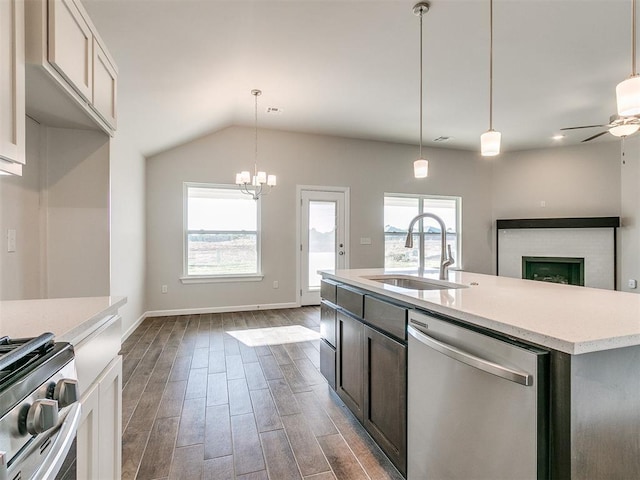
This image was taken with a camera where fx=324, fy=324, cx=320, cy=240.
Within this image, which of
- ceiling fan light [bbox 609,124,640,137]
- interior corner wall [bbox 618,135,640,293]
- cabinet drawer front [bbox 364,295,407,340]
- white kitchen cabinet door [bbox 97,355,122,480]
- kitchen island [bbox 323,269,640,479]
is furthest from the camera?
interior corner wall [bbox 618,135,640,293]

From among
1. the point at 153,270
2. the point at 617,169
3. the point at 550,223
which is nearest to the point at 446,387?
the point at 153,270

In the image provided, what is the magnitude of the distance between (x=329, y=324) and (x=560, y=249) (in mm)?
5765

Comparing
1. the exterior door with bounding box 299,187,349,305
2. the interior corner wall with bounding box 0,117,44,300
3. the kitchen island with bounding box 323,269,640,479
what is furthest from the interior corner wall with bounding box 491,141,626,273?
the interior corner wall with bounding box 0,117,44,300

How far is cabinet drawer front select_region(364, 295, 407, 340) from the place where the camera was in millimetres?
1502

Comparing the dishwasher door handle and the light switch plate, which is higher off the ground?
the light switch plate

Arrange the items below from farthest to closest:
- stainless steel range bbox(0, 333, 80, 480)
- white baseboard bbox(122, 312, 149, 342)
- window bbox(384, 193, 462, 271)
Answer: window bbox(384, 193, 462, 271) → white baseboard bbox(122, 312, 149, 342) → stainless steel range bbox(0, 333, 80, 480)

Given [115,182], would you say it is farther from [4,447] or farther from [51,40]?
[4,447]

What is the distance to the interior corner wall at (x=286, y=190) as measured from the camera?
4859mm

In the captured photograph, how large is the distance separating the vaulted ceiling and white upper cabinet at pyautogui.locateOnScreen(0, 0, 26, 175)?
96 cm

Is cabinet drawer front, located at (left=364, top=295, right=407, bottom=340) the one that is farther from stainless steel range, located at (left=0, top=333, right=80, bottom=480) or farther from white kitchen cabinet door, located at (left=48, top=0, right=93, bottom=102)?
white kitchen cabinet door, located at (left=48, top=0, right=93, bottom=102)

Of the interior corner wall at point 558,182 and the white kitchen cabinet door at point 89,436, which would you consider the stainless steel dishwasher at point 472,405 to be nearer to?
the white kitchen cabinet door at point 89,436

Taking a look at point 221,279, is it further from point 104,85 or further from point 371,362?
point 371,362

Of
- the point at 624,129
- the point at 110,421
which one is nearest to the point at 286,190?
the point at 624,129

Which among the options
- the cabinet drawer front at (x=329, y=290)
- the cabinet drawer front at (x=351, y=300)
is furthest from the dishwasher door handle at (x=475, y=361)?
the cabinet drawer front at (x=329, y=290)
